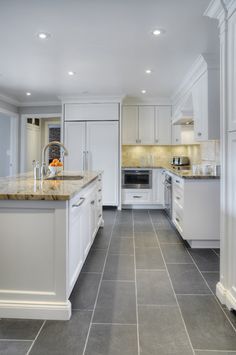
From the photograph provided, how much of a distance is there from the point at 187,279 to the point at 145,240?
1203 mm

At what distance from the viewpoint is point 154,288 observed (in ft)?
7.50

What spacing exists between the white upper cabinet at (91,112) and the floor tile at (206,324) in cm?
434

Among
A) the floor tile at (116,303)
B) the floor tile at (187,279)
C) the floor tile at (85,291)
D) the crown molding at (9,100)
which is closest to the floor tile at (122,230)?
the floor tile at (187,279)

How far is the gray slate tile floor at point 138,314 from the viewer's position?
5.12ft

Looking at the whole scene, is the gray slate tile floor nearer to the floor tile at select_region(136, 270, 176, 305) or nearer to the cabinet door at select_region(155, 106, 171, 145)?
the floor tile at select_region(136, 270, 176, 305)

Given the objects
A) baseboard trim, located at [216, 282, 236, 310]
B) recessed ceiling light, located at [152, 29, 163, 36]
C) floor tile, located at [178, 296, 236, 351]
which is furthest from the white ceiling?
floor tile, located at [178, 296, 236, 351]

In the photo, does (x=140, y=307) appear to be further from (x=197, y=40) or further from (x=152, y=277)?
(x=197, y=40)

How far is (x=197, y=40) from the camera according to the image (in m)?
3.05

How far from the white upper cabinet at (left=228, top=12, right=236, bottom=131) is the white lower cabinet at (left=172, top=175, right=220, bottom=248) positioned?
55.8 inches

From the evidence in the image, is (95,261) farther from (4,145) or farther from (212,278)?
(4,145)

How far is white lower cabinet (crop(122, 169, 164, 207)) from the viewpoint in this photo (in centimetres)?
576

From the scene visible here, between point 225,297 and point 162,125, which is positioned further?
point 162,125

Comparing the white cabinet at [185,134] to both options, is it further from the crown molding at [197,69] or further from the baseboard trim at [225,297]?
the baseboard trim at [225,297]

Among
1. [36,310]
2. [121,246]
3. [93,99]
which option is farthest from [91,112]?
[36,310]
